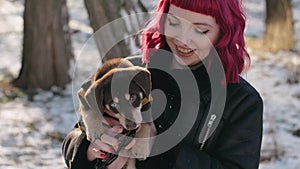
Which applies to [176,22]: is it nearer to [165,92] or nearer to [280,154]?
[165,92]

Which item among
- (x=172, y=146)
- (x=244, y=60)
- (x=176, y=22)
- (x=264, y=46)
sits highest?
(x=176, y=22)

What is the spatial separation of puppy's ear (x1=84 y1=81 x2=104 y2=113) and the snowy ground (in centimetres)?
193

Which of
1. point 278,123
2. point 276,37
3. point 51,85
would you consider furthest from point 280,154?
point 276,37

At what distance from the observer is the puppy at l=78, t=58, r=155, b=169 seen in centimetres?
155

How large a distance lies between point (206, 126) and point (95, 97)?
0.42 metres

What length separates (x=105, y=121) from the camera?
1.60 meters

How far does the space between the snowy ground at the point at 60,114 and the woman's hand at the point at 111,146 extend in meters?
1.81

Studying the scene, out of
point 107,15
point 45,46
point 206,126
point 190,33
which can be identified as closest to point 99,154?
point 206,126

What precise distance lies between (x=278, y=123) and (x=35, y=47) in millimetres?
2751

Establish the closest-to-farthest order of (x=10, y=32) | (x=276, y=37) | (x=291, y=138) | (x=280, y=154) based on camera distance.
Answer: (x=280, y=154), (x=291, y=138), (x=276, y=37), (x=10, y=32)

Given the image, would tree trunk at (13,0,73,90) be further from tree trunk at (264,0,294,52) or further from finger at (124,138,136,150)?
finger at (124,138,136,150)

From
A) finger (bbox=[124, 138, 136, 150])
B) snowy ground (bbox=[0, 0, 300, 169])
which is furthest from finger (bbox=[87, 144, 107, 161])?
snowy ground (bbox=[0, 0, 300, 169])

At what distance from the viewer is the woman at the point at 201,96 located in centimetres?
174

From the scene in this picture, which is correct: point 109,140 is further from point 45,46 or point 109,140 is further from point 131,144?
point 45,46
